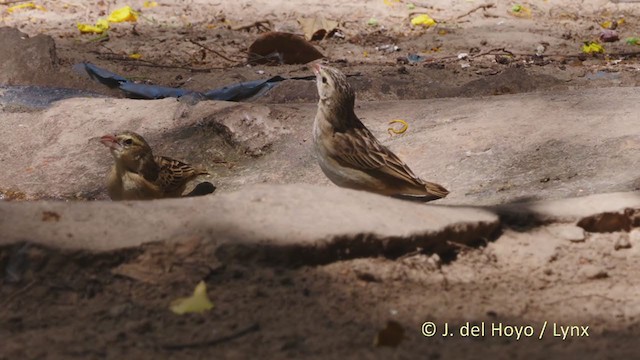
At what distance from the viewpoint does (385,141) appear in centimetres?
830

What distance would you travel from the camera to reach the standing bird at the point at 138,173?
24.0ft

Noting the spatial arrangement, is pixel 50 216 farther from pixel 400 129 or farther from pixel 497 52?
pixel 497 52

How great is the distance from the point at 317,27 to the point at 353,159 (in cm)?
639

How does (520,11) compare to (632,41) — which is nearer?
(632,41)

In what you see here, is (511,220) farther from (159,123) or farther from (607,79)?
(607,79)

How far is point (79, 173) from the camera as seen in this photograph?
8.40 metres

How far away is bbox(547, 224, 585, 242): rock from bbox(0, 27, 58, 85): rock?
648 centimetres

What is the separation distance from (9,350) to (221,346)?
0.82 meters

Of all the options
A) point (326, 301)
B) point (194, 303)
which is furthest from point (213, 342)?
point (326, 301)

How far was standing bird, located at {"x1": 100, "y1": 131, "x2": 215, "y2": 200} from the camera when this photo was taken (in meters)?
7.33

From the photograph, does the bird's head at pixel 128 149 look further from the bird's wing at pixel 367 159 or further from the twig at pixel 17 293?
the twig at pixel 17 293

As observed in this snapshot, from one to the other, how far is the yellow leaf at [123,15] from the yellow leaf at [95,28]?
18 cm

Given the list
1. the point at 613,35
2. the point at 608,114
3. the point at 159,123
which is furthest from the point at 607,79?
the point at 159,123

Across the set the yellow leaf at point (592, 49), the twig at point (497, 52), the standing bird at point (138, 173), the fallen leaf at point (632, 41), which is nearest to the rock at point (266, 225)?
the standing bird at point (138, 173)
